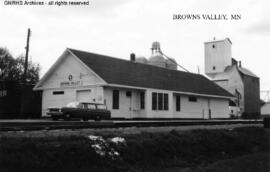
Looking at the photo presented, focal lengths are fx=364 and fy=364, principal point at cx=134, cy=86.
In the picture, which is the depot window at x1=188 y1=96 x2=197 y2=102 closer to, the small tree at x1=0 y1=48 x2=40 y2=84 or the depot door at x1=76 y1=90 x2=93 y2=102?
the depot door at x1=76 y1=90 x2=93 y2=102

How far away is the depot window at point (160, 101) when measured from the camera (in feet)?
101

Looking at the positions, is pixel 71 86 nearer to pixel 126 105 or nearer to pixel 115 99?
pixel 115 99

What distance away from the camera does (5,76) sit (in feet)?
183

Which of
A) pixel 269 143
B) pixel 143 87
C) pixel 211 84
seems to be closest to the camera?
pixel 269 143

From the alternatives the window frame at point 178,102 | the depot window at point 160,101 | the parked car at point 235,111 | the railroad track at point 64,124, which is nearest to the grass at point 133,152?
the railroad track at point 64,124

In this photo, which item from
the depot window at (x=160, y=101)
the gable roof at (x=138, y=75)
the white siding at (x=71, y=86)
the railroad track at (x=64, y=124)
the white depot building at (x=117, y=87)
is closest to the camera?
the railroad track at (x=64, y=124)

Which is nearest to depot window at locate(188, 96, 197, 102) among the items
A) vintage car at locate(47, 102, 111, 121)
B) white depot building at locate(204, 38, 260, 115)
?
vintage car at locate(47, 102, 111, 121)

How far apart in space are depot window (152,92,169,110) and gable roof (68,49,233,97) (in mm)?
665

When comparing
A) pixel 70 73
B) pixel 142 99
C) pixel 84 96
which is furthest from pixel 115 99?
pixel 70 73

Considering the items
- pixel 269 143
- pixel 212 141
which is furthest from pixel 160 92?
pixel 212 141

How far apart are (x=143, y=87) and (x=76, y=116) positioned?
8.32m

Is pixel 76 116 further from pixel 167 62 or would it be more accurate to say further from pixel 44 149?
pixel 167 62

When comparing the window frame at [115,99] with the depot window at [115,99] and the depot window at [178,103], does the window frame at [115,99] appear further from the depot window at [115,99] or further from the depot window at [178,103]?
the depot window at [178,103]

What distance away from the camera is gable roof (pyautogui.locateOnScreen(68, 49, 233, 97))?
28.8 metres
